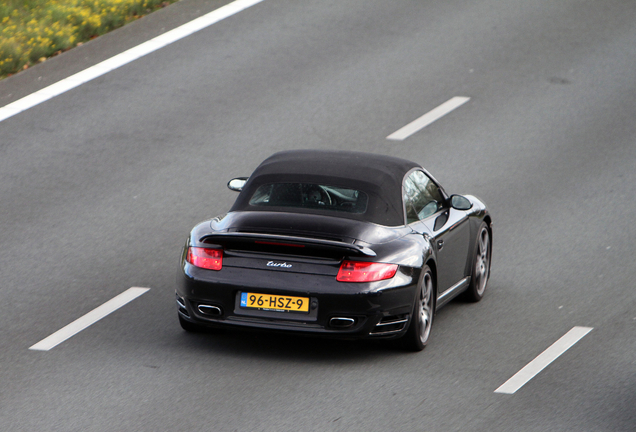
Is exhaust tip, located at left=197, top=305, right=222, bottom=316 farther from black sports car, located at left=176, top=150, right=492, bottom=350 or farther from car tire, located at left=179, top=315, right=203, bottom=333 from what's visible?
car tire, located at left=179, top=315, right=203, bottom=333

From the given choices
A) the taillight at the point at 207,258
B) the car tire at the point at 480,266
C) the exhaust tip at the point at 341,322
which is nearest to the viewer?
the exhaust tip at the point at 341,322

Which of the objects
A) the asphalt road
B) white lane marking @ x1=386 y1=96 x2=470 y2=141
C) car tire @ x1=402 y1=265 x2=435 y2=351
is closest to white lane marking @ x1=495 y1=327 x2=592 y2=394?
the asphalt road

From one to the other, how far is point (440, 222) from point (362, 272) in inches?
57.3

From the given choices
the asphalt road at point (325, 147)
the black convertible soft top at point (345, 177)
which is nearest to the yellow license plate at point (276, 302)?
the asphalt road at point (325, 147)

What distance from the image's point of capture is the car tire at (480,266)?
1008 cm

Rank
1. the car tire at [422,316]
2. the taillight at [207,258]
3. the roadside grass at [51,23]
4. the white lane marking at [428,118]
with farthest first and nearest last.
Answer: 1. the roadside grass at [51,23]
2. the white lane marking at [428,118]
3. the car tire at [422,316]
4. the taillight at [207,258]

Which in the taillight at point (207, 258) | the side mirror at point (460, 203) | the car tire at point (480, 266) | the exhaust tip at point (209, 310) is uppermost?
the taillight at point (207, 258)

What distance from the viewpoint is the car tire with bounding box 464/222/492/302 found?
10.1m

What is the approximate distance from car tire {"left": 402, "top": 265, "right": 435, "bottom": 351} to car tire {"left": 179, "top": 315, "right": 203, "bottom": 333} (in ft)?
5.24

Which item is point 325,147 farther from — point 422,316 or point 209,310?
point 209,310

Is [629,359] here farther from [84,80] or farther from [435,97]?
[84,80]

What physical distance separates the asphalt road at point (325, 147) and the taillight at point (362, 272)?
2.15ft

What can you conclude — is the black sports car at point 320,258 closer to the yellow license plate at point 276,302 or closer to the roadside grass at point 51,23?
the yellow license plate at point 276,302

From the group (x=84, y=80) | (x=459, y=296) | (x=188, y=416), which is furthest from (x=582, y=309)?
(x=84, y=80)
